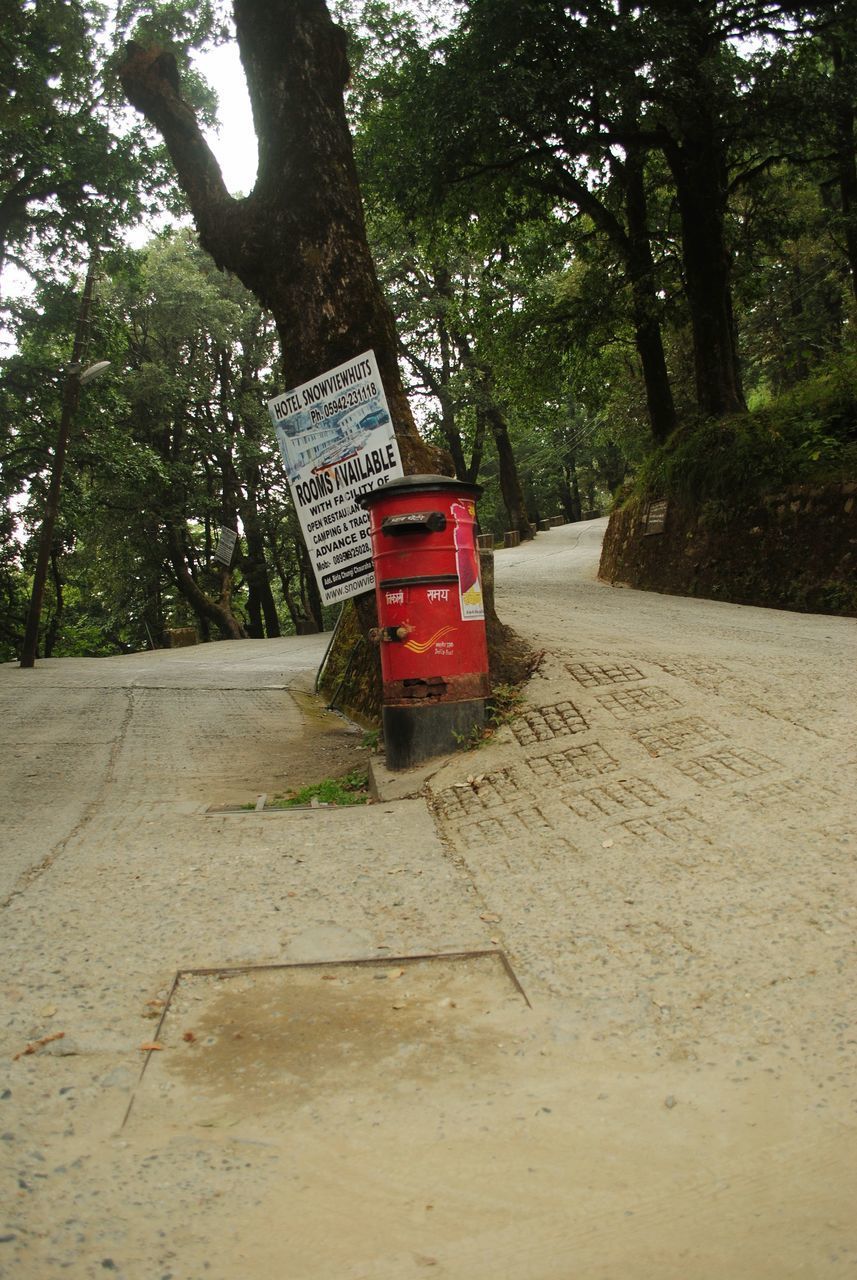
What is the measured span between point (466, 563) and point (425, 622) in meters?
0.47

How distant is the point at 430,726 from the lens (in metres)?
5.90

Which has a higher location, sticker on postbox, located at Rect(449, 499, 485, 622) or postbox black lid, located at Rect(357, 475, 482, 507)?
postbox black lid, located at Rect(357, 475, 482, 507)

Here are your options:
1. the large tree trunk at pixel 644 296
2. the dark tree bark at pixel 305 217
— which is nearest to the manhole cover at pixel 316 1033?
the dark tree bark at pixel 305 217

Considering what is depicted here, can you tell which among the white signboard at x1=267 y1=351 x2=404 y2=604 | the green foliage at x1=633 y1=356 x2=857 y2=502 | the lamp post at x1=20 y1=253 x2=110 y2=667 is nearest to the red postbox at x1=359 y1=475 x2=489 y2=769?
the white signboard at x1=267 y1=351 x2=404 y2=604

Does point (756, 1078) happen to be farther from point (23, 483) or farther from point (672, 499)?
point (23, 483)

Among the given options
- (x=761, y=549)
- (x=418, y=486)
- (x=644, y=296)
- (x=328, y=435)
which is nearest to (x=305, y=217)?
(x=328, y=435)

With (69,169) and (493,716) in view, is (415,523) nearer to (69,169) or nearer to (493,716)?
(493,716)

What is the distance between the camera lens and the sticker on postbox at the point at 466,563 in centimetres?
594

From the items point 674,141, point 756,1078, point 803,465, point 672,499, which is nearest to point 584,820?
point 756,1078

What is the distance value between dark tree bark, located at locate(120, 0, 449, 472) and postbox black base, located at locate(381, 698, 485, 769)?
219 cm

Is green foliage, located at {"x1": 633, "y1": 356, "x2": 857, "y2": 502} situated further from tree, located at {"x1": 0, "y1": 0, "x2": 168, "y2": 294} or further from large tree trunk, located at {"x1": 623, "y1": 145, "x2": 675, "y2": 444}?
tree, located at {"x1": 0, "y1": 0, "x2": 168, "y2": 294}

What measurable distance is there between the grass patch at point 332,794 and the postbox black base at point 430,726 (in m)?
0.38

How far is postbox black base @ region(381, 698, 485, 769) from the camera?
5887 mm

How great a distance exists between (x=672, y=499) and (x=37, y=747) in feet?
33.1
